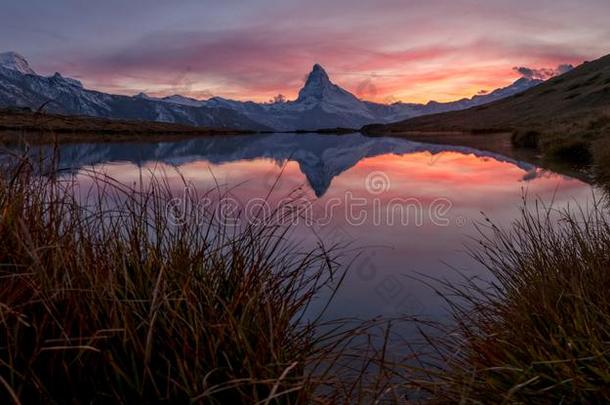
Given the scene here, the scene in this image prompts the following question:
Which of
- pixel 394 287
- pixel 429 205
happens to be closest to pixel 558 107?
pixel 429 205

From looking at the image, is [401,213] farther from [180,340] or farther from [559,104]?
[559,104]

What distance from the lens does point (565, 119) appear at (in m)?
46.3

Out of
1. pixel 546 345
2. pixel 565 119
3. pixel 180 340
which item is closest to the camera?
pixel 180 340

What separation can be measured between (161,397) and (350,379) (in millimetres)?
1552

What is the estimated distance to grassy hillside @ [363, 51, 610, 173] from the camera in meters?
23.0

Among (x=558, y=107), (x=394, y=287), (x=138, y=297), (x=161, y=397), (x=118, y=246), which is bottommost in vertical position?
(x=394, y=287)

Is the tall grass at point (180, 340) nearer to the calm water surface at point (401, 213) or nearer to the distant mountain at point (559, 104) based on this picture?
the calm water surface at point (401, 213)

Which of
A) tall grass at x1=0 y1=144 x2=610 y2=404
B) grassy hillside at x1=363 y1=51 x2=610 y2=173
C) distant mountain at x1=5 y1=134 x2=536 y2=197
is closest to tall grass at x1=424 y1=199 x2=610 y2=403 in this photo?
tall grass at x1=0 y1=144 x2=610 y2=404

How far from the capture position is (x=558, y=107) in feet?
242

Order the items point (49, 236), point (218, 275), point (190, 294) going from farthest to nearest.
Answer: point (218, 275) < point (49, 236) < point (190, 294)

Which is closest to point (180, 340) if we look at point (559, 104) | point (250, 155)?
point (250, 155)

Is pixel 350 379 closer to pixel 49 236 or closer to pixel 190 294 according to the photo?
pixel 190 294

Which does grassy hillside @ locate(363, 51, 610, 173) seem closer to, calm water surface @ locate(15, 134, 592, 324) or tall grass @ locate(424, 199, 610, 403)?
calm water surface @ locate(15, 134, 592, 324)

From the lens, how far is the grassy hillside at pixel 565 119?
23.0 meters
